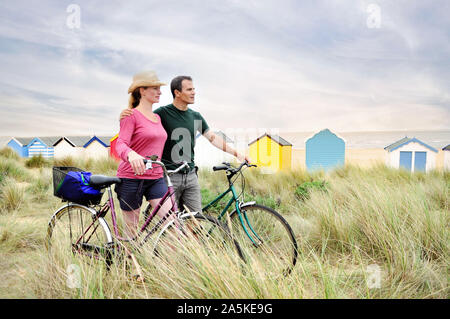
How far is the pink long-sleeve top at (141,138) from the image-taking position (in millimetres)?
2783

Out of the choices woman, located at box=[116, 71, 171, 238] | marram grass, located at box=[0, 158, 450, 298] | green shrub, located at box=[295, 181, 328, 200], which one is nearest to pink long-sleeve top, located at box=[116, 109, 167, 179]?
woman, located at box=[116, 71, 171, 238]

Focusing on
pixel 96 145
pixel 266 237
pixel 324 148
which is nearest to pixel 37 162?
pixel 96 145

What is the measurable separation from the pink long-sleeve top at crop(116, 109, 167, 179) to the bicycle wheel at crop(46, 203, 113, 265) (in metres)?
0.53

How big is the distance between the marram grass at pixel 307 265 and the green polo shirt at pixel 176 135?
3.44 feet

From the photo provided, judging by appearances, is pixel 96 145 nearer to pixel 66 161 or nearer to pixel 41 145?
pixel 41 145

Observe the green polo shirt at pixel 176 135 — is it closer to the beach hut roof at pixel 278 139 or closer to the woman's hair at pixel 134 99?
the woman's hair at pixel 134 99

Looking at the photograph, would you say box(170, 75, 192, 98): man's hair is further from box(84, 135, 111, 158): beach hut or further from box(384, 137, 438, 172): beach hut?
box(84, 135, 111, 158): beach hut

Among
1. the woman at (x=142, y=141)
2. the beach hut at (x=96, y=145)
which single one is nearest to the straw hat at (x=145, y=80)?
the woman at (x=142, y=141)

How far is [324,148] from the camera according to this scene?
38.8 ft

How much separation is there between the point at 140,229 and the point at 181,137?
39.2 inches

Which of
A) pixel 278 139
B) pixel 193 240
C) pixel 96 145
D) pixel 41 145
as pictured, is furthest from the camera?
pixel 41 145

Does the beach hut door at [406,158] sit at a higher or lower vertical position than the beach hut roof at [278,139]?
lower
